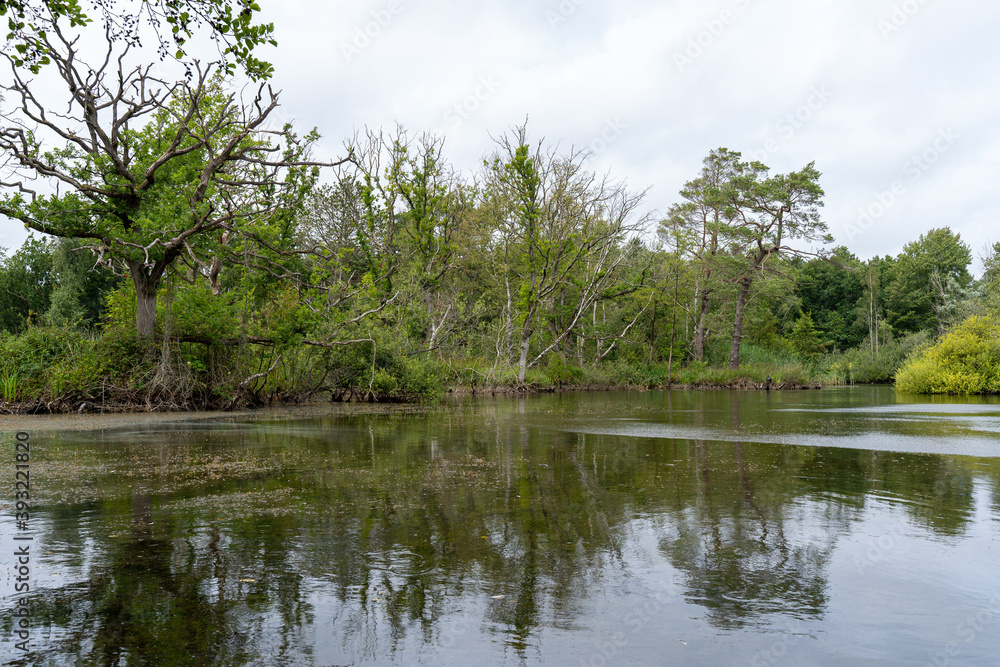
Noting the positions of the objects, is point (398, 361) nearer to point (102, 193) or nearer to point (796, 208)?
point (102, 193)

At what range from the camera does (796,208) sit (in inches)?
1753

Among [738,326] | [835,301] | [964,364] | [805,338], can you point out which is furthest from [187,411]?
[835,301]

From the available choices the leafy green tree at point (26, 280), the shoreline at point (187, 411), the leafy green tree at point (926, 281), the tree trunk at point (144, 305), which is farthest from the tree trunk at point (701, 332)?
the leafy green tree at point (26, 280)

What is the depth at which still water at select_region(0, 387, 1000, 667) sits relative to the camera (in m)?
3.53

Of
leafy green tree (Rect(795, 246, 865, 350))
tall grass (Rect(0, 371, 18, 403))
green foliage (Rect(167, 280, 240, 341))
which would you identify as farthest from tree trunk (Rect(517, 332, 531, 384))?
leafy green tree (Rect(795, 246, 865, 350))

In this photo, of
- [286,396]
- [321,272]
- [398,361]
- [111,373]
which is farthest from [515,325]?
[111,373]

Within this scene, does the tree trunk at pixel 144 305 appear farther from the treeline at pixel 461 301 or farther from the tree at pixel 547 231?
the tree at pixel 547 231

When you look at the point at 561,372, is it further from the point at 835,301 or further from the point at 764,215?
the point at 835,301

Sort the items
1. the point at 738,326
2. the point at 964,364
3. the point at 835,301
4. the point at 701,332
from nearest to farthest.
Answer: the point at 964,364 < the point at 738,326 < the point at 701,332 < the point at 835,301

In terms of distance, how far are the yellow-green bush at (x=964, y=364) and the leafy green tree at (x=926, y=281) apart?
2962 cm

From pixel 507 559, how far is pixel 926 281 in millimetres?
73248

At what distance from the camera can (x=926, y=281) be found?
64.8m

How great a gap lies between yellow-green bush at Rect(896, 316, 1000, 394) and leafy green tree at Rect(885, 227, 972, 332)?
29622mm

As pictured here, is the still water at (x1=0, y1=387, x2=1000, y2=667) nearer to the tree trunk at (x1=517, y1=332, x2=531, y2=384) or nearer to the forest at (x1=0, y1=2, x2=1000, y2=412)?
the forest at (x1=0, y1=2, x2=1000, y2=412)
